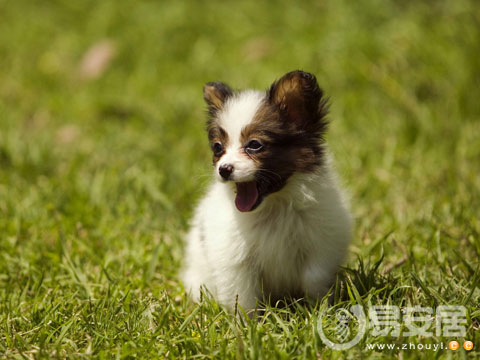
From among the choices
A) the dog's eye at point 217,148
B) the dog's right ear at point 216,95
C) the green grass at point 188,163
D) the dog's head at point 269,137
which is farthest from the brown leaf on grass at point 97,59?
the dog's head at point 269,137

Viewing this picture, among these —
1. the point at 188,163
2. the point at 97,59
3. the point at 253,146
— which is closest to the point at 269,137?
the point at 253,146

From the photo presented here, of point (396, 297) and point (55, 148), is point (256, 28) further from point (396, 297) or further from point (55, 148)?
point (396, 297)


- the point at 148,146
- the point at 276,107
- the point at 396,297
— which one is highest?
the point at 276,107

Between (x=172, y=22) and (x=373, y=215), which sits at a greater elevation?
(x=172, y=22)

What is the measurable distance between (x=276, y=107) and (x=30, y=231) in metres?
2.55

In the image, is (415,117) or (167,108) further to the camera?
(167,108)

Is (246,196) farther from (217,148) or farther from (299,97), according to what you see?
(299,97)

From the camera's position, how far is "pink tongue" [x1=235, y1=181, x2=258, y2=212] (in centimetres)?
312

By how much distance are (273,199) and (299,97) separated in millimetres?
645

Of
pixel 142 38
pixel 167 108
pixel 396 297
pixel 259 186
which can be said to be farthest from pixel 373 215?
pixel 142 38

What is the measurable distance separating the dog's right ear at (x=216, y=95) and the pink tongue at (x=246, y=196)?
519 millimetres

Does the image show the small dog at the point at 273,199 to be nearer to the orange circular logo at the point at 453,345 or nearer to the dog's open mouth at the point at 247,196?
the dog's open mouth at the point at 247,196

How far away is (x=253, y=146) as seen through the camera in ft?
10.0

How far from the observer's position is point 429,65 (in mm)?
6617
